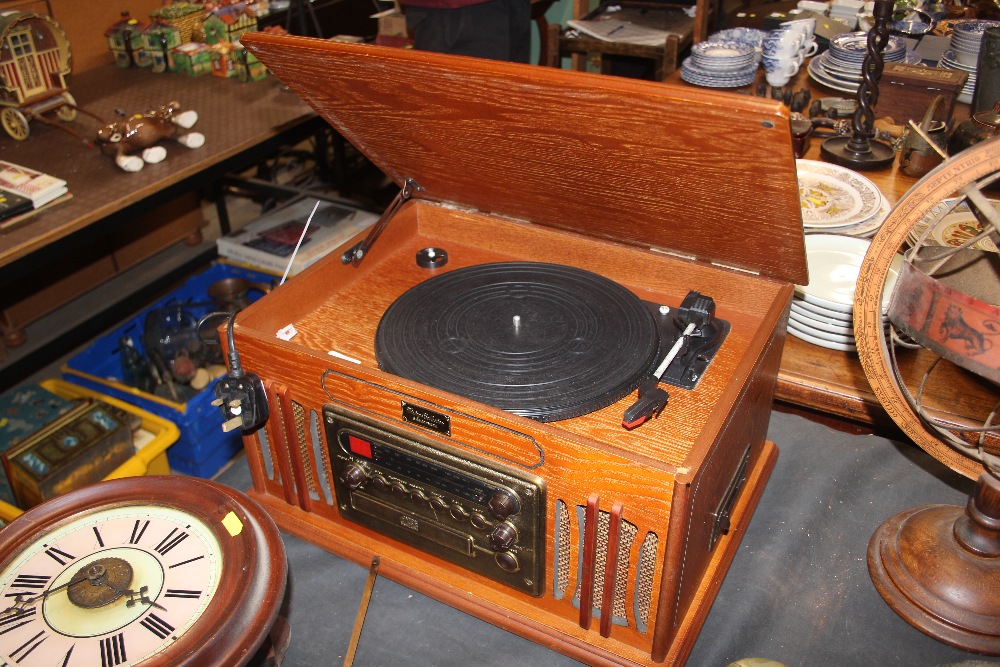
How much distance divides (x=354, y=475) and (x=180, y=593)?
342 millimetres

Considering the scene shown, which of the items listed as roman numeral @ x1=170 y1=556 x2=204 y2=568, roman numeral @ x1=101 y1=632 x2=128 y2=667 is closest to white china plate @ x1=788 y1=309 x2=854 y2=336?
roman numeral @ x1=170 y1=556 x2=204 y2=568

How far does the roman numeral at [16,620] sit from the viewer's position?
2.84 feet

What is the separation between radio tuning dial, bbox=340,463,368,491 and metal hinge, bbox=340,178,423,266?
0.42m

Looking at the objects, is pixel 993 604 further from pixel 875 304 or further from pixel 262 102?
pixel 262 102

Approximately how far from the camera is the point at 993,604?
3.63 feet

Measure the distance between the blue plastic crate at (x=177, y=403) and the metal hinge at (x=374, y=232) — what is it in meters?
0.91

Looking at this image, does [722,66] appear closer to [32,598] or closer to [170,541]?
[170,541]

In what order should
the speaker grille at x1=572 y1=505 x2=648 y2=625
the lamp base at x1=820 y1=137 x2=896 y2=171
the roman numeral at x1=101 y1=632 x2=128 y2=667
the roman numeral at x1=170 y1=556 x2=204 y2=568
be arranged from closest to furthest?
the roman numeral at x1=101 y1=632 x2=128 y2=667, the roman numeral at x1=170 y1=556 x2=204 y2=568, the speaker grille at x1=572 y1=505 x2=648 y2=625, the lamp base at x1=820 y1=137 x2=896 y2=171

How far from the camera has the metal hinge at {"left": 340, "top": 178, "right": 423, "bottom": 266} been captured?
4.85 ft

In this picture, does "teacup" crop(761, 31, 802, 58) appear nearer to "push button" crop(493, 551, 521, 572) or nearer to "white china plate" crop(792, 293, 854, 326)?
"white china plate" crop(792, 293, 854, 326)

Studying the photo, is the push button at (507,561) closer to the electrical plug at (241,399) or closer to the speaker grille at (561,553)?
the speaker grille at (561,553)

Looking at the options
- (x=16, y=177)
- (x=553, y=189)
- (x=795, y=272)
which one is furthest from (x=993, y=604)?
(x=16, y=177)

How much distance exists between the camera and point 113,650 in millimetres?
848

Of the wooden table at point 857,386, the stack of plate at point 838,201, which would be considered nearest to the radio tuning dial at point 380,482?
the wooden table at point 857,386
